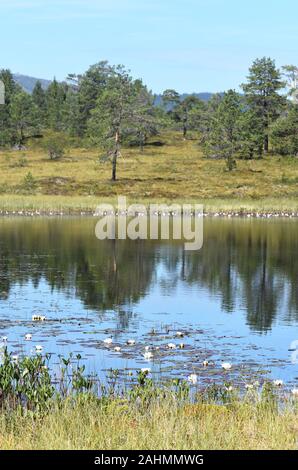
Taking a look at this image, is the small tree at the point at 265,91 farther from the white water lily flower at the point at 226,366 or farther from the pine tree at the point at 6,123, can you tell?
the white water lily flower at the point at 226,366

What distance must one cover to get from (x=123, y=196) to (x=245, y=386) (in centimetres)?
7334

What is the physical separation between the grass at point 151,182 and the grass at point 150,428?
206 feet

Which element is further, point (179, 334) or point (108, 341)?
point (179, 334)

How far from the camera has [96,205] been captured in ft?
256

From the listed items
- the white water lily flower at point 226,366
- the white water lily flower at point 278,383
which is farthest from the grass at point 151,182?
the white water lily flower at point 278,383

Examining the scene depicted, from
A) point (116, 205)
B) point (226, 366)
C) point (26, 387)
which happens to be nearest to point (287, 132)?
point (116, 205)

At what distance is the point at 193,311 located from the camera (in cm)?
2630

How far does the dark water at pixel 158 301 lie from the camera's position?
19125mm

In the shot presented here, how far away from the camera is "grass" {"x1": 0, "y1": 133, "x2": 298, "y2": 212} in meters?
82.5

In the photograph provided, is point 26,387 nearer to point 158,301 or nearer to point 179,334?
point 179,334

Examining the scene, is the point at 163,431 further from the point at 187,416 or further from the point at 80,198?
the point at 80,198

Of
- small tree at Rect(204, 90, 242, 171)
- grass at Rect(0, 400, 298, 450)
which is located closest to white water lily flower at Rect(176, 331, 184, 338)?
grass at Rect(0, 400, 298, 450)

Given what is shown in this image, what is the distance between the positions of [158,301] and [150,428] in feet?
55.8

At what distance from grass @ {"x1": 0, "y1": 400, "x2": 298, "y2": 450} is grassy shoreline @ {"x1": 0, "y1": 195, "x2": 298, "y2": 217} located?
6088cm
